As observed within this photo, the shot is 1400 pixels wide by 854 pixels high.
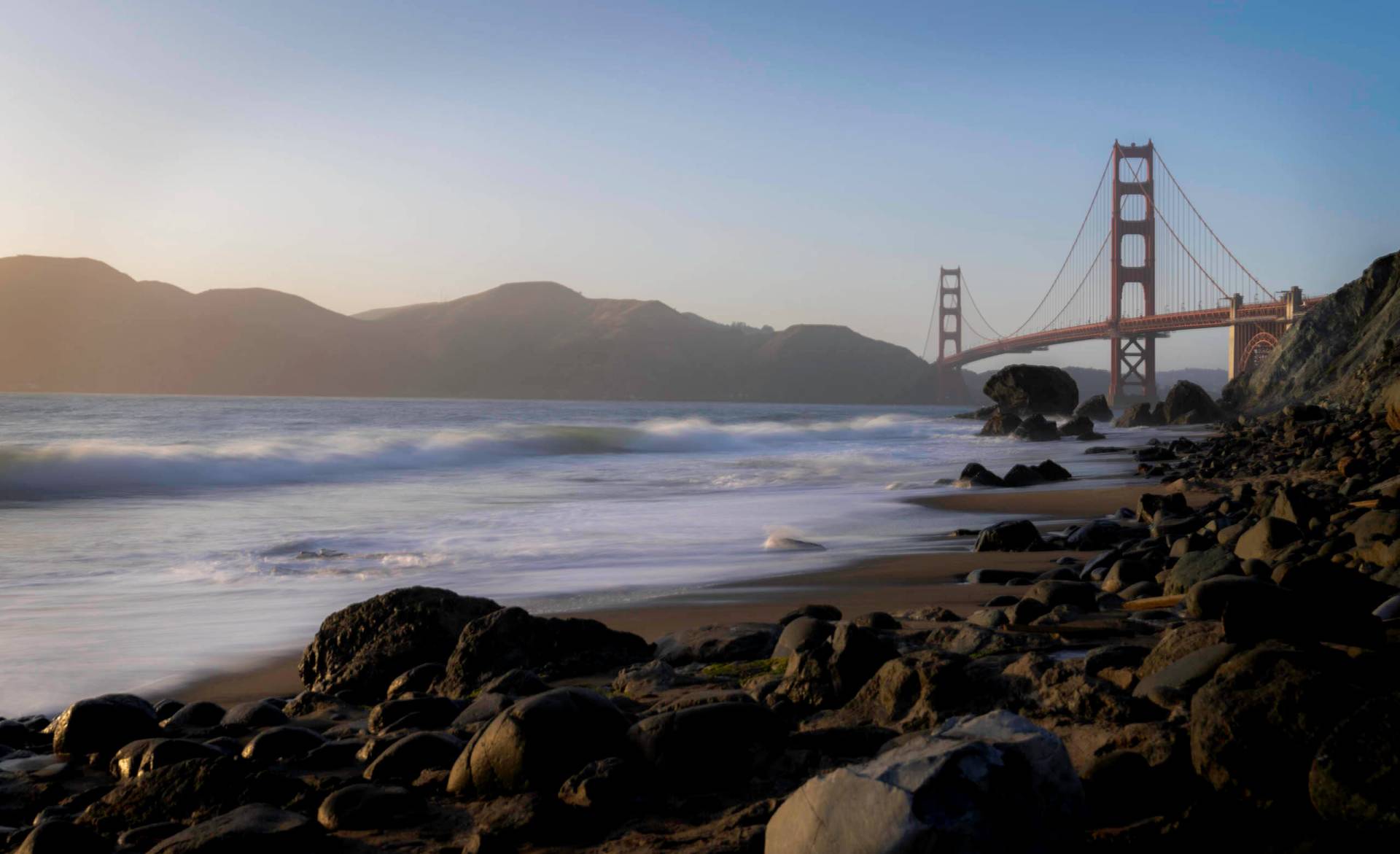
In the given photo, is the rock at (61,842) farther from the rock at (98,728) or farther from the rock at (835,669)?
the rock at (835,669)

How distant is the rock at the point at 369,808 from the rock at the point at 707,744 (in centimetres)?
42

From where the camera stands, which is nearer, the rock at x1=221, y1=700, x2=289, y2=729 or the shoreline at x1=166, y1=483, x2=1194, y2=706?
the rock at x1=221, y1=700, x2=289, y2=729

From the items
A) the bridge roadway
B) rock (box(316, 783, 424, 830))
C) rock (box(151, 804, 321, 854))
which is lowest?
rock (box(316, 783, 424, 830))

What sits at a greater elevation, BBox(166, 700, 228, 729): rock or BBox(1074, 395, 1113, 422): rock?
BBox(1074, 395, 1113, 422): rock

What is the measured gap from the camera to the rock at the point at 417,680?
3.15 metres

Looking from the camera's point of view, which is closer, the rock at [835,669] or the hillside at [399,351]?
the rock at [835,669]

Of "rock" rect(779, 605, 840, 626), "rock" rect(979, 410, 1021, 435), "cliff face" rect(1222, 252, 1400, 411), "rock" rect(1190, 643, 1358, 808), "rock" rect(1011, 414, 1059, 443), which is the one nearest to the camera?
"rock" rect(1190, 643, 1358, 808)

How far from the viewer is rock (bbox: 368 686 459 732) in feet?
8.38

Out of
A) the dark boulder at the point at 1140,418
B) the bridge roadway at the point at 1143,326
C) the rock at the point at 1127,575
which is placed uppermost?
the bridge roadway at the point at 1143,326

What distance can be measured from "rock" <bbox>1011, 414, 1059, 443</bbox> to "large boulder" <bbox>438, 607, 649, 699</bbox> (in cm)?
2562

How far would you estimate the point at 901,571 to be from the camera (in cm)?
516

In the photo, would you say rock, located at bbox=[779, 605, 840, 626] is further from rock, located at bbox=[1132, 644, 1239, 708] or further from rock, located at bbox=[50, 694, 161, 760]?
rock, located at bbox=[50, 694, 161, 760]

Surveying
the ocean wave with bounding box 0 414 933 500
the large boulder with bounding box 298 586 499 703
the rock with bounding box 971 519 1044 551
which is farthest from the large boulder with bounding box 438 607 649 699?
the ocean wave with bounding box 0 414 933 500

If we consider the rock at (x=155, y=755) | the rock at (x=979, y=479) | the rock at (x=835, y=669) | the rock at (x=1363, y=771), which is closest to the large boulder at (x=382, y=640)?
the rock at (x=155, y=755)
